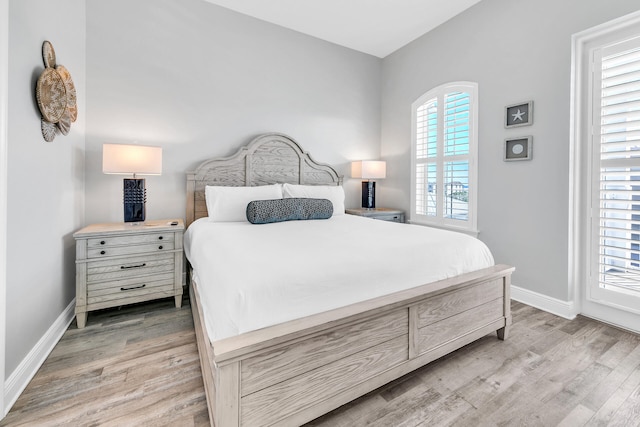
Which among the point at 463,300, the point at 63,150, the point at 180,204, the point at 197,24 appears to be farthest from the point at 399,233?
the point at 197,24

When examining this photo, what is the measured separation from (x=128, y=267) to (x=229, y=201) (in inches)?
37.4

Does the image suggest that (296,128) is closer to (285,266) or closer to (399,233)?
(399,233)

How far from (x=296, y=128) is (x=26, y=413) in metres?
3.25

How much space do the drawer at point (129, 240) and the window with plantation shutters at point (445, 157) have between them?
293 centimetres

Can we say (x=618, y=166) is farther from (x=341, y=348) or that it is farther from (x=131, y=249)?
(x=131, y=249)

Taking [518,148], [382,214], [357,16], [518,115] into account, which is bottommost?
[382,214]

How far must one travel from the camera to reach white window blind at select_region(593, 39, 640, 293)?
2.05 meters

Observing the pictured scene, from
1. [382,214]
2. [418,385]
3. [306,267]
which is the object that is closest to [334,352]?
[306,267]

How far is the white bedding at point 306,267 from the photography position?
117 centimetres

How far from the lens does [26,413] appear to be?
1.31 m

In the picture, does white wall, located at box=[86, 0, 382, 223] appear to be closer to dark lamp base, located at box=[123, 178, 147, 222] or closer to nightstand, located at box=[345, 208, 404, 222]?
dark lamp base, located at box=[123, 178, 147, 222]

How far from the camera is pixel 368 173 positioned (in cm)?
385

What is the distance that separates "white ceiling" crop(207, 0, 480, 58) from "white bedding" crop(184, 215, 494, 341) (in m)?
2.52

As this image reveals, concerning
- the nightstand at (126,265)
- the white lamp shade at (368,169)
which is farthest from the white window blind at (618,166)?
the nightstand at (126,265)
